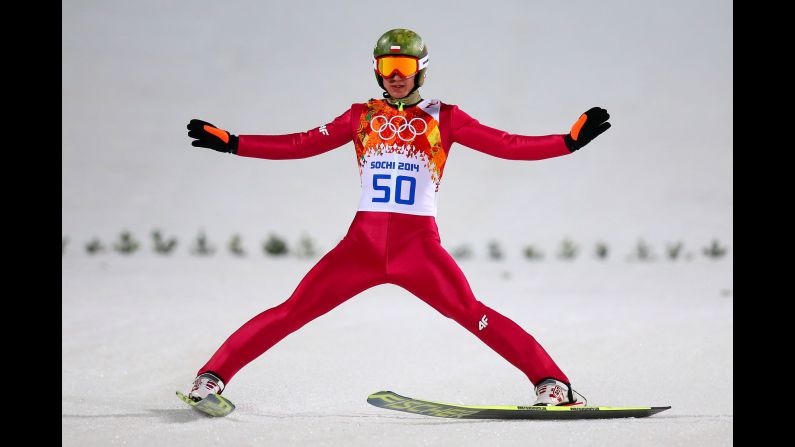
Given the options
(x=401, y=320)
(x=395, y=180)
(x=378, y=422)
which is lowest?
(x=378, y=422)

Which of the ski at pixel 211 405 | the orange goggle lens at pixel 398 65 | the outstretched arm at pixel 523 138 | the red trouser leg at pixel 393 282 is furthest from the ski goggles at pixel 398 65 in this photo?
the ski at pixel 211 405

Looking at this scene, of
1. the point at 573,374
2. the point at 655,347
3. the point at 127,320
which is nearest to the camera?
the point at 573,374

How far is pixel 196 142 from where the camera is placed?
485 centimetres

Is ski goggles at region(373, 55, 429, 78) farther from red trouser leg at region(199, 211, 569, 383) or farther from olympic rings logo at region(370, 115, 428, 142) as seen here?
red trouser leg at region(199, 211, 569, 383)

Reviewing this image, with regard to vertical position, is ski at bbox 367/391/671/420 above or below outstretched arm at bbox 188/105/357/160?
below

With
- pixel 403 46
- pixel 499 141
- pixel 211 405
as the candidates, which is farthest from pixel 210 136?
pixel 499 141

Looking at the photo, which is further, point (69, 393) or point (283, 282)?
point (283, 282)

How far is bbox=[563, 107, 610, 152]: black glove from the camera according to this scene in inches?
183

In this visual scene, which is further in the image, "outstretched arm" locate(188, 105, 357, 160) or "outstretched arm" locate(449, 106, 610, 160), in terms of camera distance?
"outstretched arm" locate(188, 105, 357, 160)

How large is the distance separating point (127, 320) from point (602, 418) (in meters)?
3.95

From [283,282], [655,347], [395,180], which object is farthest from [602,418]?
[283,282]

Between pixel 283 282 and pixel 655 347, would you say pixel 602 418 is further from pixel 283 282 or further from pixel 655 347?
pixel 283 282

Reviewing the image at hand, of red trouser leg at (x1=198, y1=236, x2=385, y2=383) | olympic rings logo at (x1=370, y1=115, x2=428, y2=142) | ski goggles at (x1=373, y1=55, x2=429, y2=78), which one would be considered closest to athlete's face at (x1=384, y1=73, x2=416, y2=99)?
ski goggles at (x1=373, y1=55, x2=429, y2=78)

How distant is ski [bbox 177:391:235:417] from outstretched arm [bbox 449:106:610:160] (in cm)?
170
